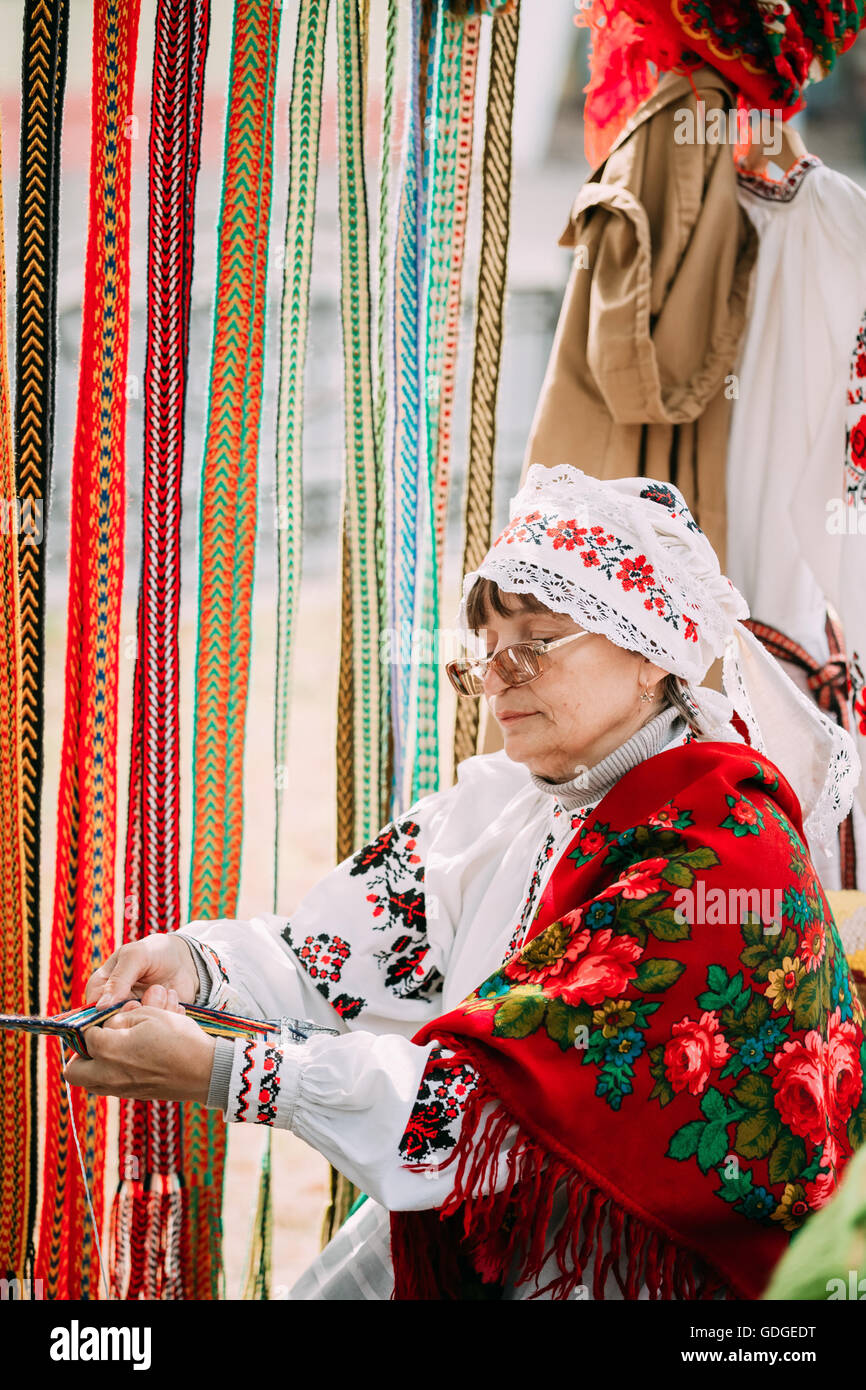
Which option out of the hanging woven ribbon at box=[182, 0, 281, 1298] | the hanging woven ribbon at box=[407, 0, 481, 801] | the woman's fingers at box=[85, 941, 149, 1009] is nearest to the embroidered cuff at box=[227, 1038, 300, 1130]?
the woman's fingers at box=[85, 941, 149, 1009]

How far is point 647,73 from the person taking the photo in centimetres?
233

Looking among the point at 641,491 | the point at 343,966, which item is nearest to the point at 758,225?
the point at 641,491

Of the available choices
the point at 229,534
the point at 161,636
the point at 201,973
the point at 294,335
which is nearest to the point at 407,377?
the point at 294,335

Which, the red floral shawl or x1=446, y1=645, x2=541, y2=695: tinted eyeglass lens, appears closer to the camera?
the red floral shawl

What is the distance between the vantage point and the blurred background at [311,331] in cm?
210

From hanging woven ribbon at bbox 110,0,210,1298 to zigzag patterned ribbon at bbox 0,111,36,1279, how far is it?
159 mm

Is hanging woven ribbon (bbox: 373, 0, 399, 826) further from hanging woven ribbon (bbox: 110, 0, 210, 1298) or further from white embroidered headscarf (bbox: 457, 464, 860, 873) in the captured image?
white embroidered headscarf (bbox: 457, 464, 860, 873)

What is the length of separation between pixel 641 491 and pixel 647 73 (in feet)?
3.52

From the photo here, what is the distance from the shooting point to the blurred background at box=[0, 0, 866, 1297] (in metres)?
2.10

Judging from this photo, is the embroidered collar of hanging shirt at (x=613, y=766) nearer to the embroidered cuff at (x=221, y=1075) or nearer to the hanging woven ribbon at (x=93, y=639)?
the embroidered cuff at (x=221, y=1075)

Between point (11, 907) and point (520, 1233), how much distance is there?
96cm

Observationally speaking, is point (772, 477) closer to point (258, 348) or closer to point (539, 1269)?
point (258, 348)

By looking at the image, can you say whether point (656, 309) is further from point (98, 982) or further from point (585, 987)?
point (98, 982)

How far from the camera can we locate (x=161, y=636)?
2.01m
